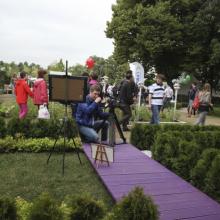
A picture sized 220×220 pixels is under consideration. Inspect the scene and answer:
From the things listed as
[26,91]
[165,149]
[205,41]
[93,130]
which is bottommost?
[165,149]

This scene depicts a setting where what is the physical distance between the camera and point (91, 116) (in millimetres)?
8484

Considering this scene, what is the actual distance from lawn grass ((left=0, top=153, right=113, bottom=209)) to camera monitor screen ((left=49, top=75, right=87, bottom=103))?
1.32 metres

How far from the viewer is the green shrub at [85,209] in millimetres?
3297

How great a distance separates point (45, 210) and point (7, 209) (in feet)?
1.23

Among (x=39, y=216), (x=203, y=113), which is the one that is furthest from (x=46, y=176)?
(x=203, y=113)

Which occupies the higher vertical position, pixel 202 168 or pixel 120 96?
pixel 120 96

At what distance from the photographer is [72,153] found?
8406mm

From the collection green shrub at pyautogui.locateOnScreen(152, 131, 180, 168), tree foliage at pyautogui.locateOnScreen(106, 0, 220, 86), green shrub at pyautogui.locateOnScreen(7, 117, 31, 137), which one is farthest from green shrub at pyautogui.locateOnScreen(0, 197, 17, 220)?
tree foliage at pyautogui.locateOnScreen(106, 0, 220, 86)

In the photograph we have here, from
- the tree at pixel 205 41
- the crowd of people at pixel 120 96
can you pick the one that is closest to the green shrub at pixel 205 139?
the crowd of people at pixel 120 96

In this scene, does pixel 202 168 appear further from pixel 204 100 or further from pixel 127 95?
pixel 204 100

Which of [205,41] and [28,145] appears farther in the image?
[205,41]

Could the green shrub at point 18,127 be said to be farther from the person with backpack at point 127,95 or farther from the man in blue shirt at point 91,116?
the person with backpack at point 127,95

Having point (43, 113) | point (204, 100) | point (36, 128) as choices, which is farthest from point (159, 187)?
point (204, 100)

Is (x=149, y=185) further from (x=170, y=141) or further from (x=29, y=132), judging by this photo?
(x=29, y=132)
